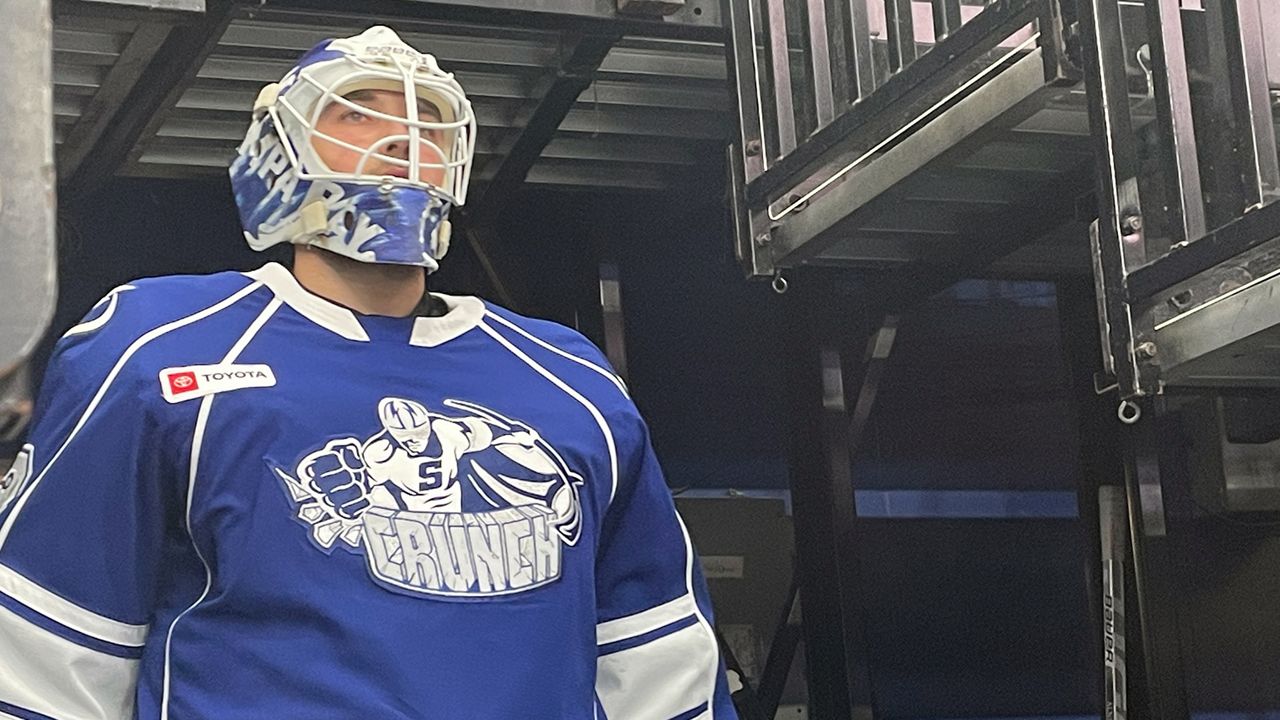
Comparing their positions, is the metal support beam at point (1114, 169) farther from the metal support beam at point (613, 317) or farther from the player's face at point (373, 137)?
the metal support beam at point (613, 317)

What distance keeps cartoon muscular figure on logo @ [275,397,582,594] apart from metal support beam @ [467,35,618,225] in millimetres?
2451

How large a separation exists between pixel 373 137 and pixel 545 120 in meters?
2.83

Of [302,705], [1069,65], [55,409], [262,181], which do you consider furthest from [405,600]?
[1069,65]

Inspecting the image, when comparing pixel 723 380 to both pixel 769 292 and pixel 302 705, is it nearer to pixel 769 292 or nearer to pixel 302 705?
pixel 769 292

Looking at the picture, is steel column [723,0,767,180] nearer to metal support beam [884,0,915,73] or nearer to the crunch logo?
metal support beam [884,0,915,73]

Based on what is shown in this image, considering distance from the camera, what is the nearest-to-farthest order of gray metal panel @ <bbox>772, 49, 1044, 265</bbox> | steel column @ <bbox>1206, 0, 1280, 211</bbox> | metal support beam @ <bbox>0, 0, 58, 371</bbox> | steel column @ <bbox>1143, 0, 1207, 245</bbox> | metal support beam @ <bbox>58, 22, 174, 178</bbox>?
metal support beam @ <bbox>0, 0, 58, 371</bbox>, steel column @ <bbox>1206, 0, 1280, 211</bbox>, steel column @ <bbox>1143, 0, 1207, 245</bbox>, gray metal panel @ <bbox>772, 49, 1044, 265</bbox>, metal support beam @ <bbox>58, 22, 174, 178</bbox>

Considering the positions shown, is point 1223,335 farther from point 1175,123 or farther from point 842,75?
point 842,75

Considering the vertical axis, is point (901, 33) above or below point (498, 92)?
below

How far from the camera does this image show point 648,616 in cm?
266

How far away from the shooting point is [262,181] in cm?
268

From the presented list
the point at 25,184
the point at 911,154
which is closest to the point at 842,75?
the point at 911,154

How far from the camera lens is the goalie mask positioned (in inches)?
101

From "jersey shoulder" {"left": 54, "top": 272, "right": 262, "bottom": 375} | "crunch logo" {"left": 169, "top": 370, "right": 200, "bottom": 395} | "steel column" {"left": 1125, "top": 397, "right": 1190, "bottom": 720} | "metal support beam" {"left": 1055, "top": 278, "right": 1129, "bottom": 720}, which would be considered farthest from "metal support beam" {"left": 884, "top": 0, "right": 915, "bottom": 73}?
"crunch logo" {"left": 169, "top": 370, "right": 200, "bottom": 395}

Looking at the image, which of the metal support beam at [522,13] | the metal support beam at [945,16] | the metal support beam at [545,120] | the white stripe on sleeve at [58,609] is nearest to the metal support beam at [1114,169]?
the metal support beam at [945,16]
